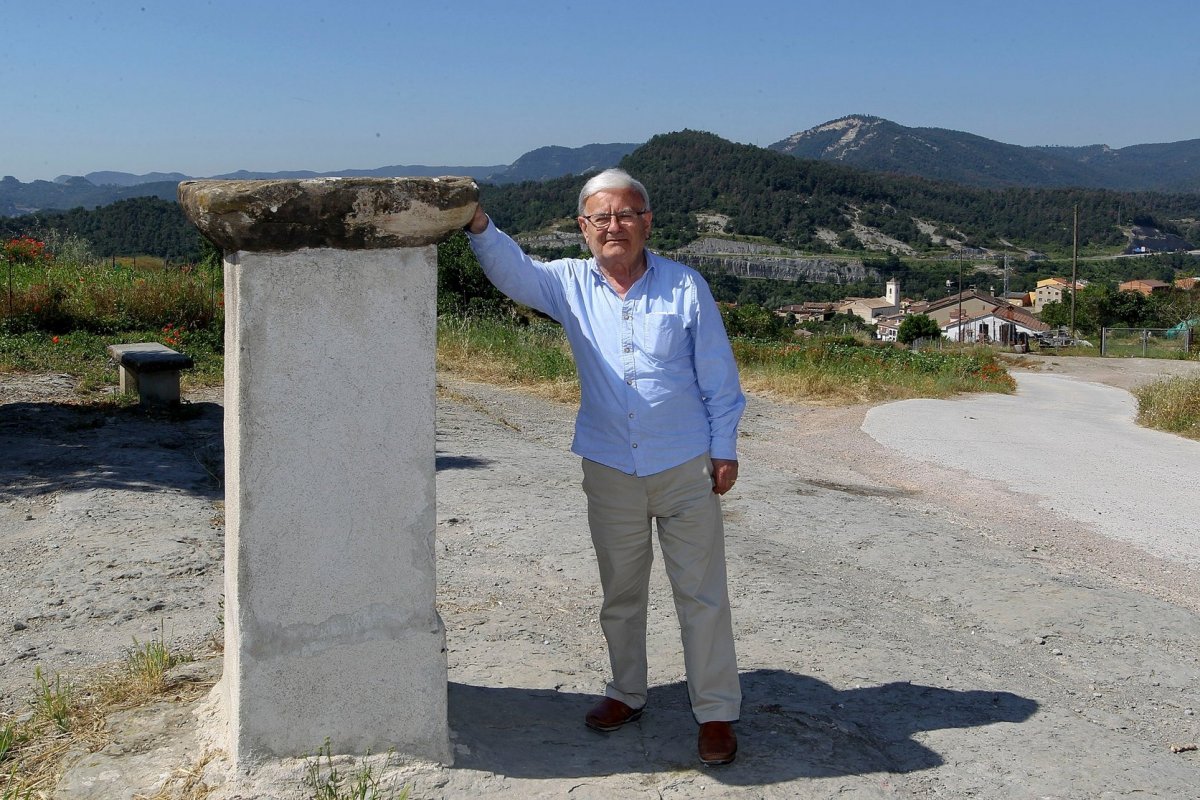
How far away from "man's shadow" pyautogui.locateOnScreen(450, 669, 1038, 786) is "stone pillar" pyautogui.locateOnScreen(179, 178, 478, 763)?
0.27 metres

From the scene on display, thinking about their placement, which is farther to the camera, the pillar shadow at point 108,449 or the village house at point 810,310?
the village house at point 810,310

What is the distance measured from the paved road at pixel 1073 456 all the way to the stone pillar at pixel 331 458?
513cm

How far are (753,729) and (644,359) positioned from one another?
116cm

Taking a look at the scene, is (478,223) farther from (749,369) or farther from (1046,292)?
(1046,292)

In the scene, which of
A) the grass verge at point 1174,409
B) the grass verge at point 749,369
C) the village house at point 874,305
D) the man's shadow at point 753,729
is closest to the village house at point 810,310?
the village house at point 874,305

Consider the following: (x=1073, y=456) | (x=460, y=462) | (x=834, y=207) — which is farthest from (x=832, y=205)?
(x=460, y=462)

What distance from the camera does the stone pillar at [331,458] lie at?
2500 millimetres

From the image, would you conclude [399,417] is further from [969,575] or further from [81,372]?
[81,372]

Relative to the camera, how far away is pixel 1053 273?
107 metres

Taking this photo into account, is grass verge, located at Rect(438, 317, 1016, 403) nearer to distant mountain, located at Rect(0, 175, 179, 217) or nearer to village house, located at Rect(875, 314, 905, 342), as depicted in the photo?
village house, located at Rect(875, 314, 905, 342)

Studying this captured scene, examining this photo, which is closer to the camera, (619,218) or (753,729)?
(619,218)

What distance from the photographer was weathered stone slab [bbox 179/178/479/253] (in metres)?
2.43

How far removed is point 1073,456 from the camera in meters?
9.95

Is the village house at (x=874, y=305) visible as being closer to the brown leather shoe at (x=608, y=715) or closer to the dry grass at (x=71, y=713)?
the brown leather shoe at (x=608, y=715)
